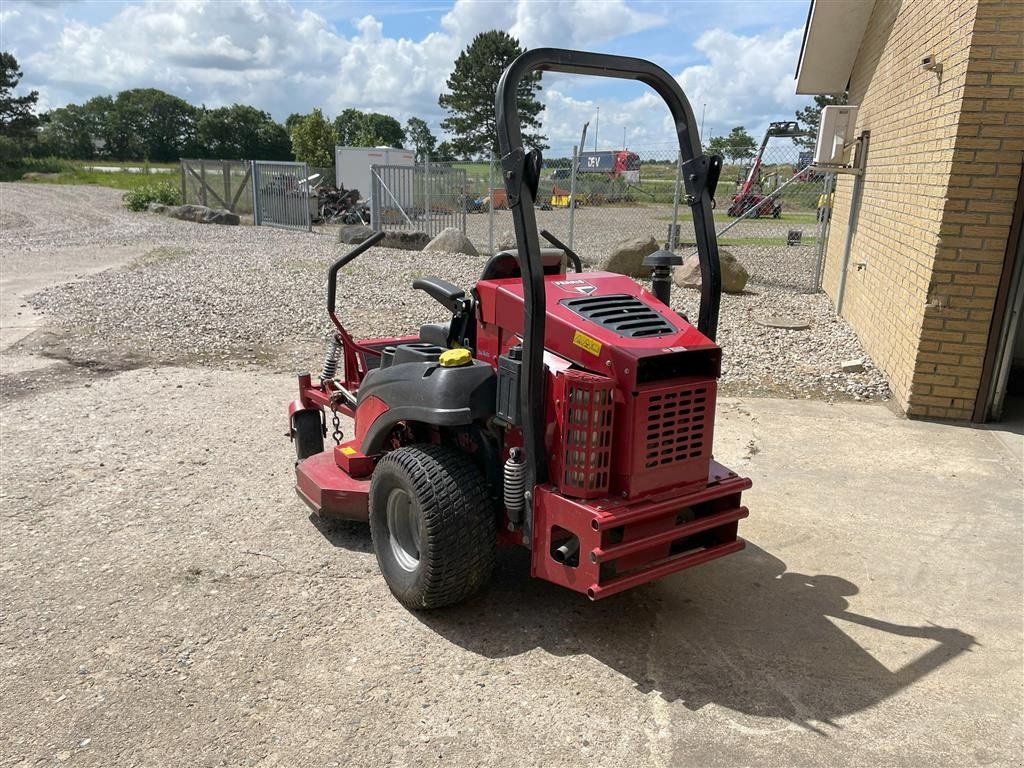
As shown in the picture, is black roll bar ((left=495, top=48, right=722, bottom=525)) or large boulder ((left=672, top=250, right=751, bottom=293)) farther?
large boulder ((left=672, top=250, right=751, bottom=293))

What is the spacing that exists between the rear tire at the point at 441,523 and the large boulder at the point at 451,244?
13700 millimetres

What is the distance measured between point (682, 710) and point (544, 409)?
1276 millimetres

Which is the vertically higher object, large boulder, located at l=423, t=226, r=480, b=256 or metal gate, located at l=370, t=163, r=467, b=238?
metal gate, located at l=370, t=163, r=467, b=238

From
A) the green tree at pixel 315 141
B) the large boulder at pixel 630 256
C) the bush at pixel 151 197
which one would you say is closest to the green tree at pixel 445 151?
the green tree at pixel 315 141

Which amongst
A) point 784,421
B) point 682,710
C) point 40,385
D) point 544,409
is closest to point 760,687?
point 682,710

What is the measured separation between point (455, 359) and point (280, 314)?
731cm

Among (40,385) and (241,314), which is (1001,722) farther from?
(241,314)

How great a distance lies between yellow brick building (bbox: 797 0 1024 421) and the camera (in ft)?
19.2

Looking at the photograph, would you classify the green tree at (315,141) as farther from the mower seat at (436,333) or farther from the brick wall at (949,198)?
the mower seat at (436,333)

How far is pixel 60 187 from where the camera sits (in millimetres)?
38062

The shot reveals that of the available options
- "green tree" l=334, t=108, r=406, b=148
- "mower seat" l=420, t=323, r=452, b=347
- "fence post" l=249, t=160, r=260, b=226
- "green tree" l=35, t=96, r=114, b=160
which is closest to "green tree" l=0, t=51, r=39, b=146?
"green tree" l=35, t=96, r=114, b=160

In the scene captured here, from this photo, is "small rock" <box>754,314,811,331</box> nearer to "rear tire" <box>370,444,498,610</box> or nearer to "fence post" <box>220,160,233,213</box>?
"rear tire" <box>370,444,498,610</box>

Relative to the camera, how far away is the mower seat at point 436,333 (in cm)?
393

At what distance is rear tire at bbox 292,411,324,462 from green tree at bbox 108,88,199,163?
278ft
